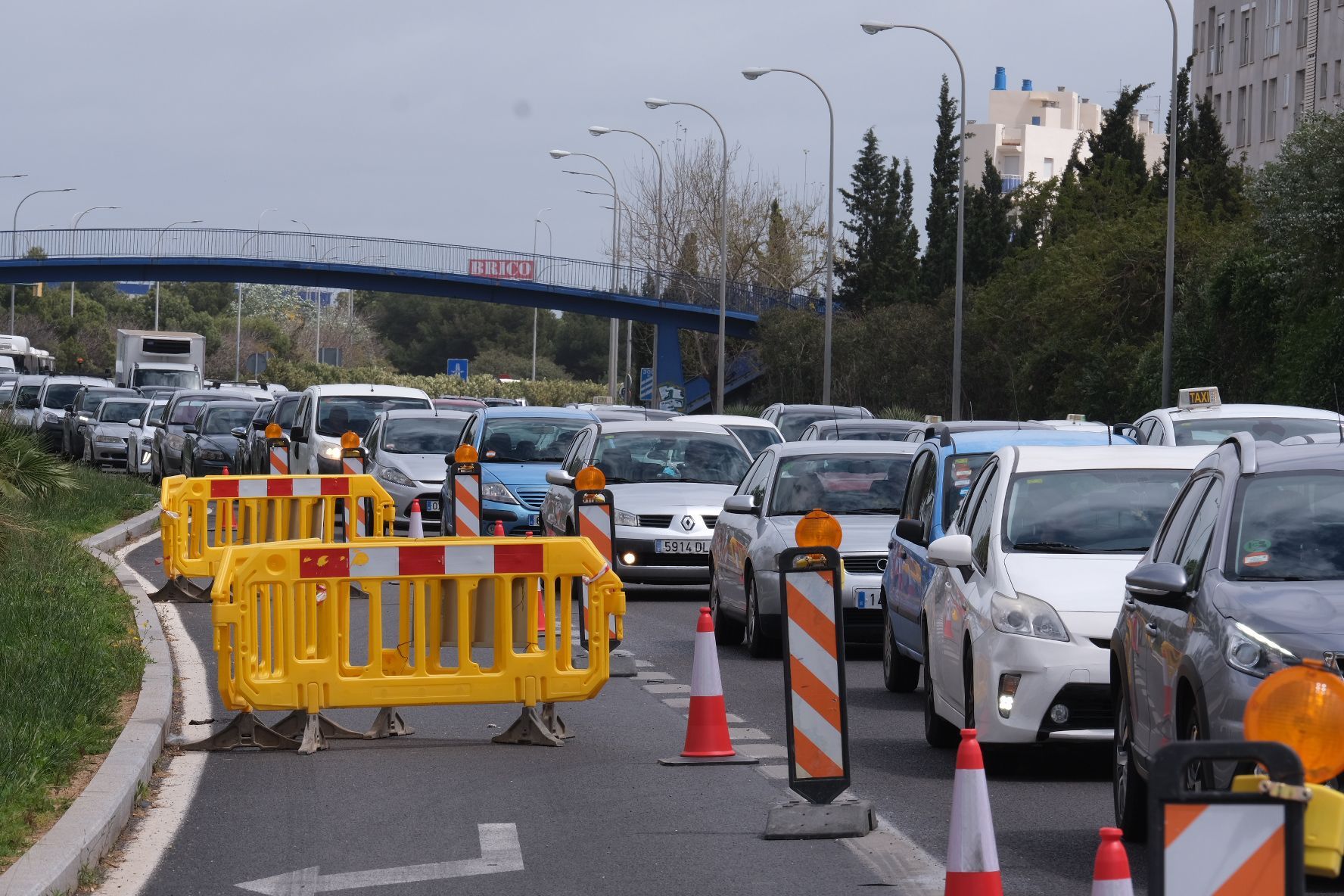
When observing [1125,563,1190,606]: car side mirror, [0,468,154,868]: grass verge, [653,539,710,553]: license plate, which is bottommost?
[0,468,154,868]: grass verge

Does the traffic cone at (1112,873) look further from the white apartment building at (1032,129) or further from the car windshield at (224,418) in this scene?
the white apartment building at (1032,129)

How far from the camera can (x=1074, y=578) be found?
10.0 m

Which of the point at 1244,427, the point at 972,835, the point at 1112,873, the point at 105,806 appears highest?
the point at 1244,427

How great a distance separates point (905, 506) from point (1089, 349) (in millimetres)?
36443

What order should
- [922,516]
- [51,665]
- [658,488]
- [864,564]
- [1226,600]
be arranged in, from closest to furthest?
[1226,600]
[51,665]
[922,516]
[864,564]
[658,488]

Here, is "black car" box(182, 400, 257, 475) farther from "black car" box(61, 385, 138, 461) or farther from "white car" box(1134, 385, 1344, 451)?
"white car" box(1134, 385, 1344, 451)

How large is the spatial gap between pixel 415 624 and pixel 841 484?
6411 millimetres

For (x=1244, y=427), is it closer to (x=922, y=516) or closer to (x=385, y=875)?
(x=922, y=516)

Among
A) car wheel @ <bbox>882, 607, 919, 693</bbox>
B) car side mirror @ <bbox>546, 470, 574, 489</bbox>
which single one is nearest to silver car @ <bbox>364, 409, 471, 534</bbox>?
car side mirror @ <bbox>546, 470, 574, 489</bbox>

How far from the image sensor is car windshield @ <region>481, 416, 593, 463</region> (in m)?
24.4

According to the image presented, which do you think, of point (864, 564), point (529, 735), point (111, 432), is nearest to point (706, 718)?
point (529, 735)

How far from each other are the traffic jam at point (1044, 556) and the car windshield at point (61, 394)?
2939 centimetres

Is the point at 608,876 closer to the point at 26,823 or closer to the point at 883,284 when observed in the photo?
the point at 26,823

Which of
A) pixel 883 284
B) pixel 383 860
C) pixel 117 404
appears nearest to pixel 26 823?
pixel 383 860
